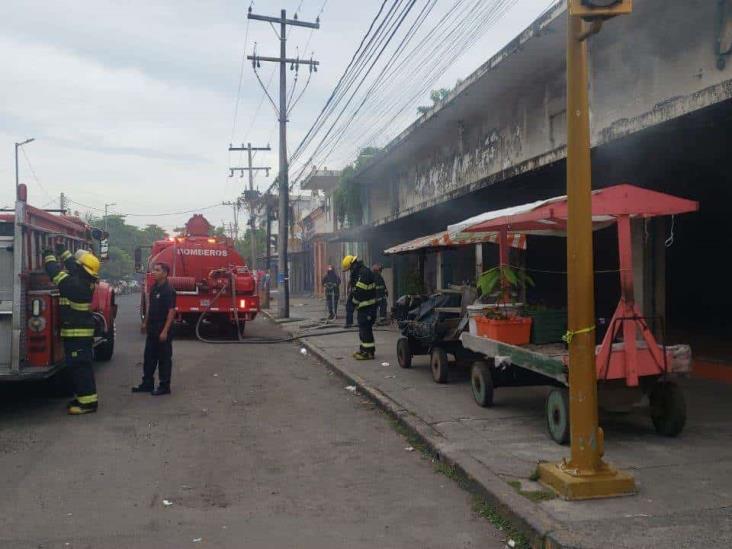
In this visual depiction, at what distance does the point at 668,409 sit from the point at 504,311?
202cm

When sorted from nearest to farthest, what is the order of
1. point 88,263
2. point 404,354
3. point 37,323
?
point 37,323 → point 88,263 → point 404,354

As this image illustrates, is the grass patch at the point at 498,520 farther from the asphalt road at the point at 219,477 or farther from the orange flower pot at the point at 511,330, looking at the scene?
the orange flower pot at the point at 511,330

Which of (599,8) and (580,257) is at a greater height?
(599,8)

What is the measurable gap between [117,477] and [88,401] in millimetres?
2627

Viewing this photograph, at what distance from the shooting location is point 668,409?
620 centimetres

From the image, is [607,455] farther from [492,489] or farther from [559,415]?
[492,489]

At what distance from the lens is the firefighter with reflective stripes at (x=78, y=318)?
25.6 feet

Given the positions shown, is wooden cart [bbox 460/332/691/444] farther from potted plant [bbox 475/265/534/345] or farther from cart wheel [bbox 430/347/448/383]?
cart wheel [bbox 430/347/448/383]

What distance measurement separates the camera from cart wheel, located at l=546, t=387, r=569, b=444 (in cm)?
604

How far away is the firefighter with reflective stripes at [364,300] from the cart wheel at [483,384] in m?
3.79

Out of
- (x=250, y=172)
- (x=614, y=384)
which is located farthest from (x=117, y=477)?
(x=250, y=172)

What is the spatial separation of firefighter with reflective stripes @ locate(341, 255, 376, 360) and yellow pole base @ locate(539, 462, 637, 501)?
6.85 m

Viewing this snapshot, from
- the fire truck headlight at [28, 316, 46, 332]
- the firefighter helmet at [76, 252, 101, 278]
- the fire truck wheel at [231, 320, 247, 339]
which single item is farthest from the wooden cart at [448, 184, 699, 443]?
the fire truck wheel at [231, 320, 247, 339]

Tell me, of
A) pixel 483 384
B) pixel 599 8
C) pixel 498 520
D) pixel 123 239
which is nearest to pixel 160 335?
pixel 483 384
